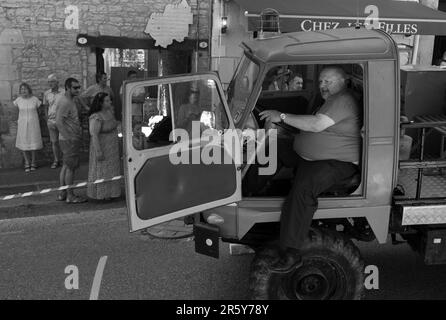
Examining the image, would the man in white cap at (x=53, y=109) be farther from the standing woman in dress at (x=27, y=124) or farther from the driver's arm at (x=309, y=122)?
the driver's arm at (x=309, y=122)

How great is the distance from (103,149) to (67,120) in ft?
2.08

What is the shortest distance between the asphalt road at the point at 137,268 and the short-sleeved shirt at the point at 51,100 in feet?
9.16

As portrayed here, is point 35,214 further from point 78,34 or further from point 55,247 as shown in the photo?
point 78,34

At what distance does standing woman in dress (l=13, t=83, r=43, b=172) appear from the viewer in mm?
8273

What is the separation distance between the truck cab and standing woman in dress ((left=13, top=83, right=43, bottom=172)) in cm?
543

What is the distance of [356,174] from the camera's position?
3.59 metres

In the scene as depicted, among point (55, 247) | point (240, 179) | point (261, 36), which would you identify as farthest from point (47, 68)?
point (240, 179)

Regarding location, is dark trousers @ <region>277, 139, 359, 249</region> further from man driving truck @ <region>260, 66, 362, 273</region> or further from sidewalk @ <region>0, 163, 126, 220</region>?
sidewalk @ <region>0, 163, 126, 220</region>

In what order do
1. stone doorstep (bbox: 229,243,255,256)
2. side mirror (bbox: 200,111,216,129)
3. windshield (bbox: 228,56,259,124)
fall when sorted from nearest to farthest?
1. side mirror (bbox: 200,111,216,129)
2. windshield (bbox: 228,56,259,124)
3. stone doorstep (bbox: 229,243,255,256)

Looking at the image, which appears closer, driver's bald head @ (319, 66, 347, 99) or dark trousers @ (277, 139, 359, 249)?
dark trousers @ (277, 139, 359, 249)

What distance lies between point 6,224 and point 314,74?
4243 millimetres

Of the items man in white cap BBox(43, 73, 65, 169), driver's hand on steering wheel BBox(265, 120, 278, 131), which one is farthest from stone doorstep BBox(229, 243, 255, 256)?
man in white cap BBox(43, 73, 65, 169)

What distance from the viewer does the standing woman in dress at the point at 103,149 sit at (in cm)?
645

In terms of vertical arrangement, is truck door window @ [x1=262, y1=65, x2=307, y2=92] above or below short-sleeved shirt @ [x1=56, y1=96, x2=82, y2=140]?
above
